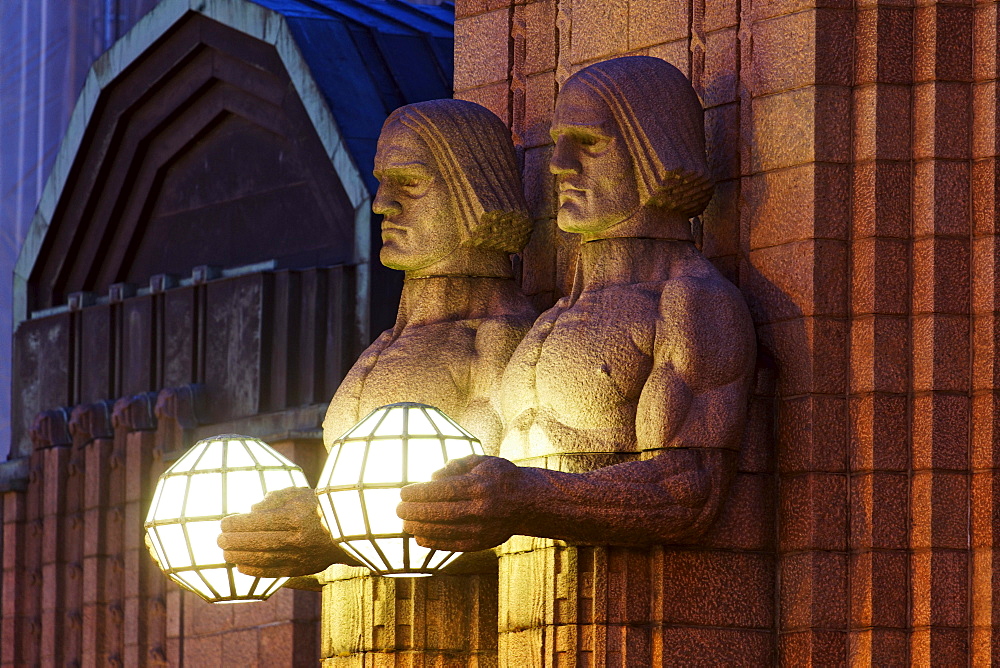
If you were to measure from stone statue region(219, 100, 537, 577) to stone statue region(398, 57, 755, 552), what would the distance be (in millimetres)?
322

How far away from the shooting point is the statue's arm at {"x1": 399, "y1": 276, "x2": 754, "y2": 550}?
6844 millimetres

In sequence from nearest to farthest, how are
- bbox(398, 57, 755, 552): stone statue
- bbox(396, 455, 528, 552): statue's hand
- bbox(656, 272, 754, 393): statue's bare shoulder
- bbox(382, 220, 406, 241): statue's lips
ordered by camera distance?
bbox(396, 455, 528, 552): statue's hand → bbox(398, 57, 755, 552): stone statue → bbox(656, 272, 754, 393): statue's bare shoulder → bbox(382, 220, 406, 241): statue's lips

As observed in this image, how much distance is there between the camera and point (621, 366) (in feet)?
24.8

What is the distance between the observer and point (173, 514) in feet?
26.3

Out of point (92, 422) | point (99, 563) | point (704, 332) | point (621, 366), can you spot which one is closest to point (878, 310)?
point (704, 332)

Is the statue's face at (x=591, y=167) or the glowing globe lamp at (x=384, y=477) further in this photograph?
the statue's face at (x=591, y=167)

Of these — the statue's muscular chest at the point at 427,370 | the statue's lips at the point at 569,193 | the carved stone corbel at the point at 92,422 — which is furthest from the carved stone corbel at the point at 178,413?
the statue's lips at the point at 569,193

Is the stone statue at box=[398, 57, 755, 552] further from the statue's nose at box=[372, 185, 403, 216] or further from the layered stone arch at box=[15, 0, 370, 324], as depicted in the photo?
the layered stone arch at box=[15, 0, 370, 324]

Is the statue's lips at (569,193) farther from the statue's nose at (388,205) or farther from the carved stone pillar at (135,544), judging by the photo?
the carved stone pillar at (135,544)

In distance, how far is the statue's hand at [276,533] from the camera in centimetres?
773

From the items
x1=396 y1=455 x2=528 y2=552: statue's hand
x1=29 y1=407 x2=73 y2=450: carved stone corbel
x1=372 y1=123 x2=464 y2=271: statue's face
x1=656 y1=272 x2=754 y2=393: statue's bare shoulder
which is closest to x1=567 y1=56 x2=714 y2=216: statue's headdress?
x1=656 y1=272 x2=754 y2=393: statue's bare shoulder

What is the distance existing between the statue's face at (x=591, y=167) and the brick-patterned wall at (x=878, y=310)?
477mm

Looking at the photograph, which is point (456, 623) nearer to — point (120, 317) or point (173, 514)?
point (173, 514)

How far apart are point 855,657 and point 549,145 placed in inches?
97.2
